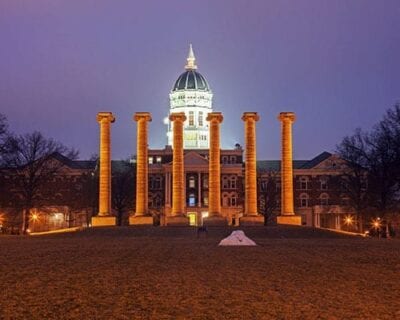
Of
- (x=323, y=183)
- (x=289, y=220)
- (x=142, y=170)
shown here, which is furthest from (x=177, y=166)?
(x=323, y=183)

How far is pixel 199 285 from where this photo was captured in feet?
79.6

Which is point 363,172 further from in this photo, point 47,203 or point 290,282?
point 290,282

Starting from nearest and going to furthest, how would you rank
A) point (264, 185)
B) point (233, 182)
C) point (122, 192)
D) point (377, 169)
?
point (377, 169), point (122, 192), point (264, 185), point (233, 182)

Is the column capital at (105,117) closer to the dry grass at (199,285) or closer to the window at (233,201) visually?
the dry grass at (199,285)

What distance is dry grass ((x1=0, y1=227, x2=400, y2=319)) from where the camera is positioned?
61.7 feet

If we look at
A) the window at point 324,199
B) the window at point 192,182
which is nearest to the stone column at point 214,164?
the window at point 192,182

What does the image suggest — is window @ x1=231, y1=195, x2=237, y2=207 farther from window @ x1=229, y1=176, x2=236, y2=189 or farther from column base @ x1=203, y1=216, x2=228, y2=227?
column base @ x1=203, y1=216, x2=228, y2=227

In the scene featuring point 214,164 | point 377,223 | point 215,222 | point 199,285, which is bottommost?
point 199,285

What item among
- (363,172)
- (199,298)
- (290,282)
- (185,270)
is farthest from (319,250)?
(363,172)

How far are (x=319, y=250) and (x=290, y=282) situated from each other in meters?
17.8

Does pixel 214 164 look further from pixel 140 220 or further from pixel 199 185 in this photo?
pixel 199 185

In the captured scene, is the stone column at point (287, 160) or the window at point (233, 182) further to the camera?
the window at point (233, 182)

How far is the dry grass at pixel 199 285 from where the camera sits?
18.8 m

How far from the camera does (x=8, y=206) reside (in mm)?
85875
